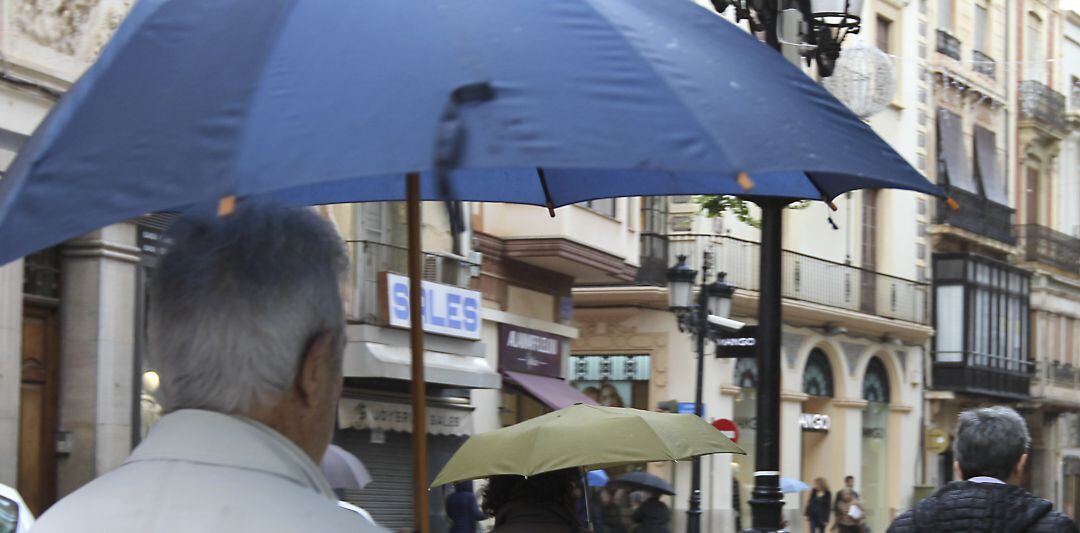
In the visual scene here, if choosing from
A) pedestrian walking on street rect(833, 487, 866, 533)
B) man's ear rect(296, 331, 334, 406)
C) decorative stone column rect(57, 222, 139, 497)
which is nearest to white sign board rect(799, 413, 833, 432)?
pedestrian walking on street rect(833, 487, 866, 533)

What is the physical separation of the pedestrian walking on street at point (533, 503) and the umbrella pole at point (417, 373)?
2423mm

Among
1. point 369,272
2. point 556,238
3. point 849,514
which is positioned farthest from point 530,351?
point 849,514

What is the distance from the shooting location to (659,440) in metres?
9.39

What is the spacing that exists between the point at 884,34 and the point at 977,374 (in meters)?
8.65

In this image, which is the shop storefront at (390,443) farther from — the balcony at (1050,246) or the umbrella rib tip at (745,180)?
the balcony at (1050,246)

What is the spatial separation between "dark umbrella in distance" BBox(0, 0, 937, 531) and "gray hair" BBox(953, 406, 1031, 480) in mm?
2690

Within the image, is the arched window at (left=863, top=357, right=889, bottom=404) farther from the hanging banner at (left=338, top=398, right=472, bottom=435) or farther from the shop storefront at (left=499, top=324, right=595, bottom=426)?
the hanging banner at (left=338, top=398, right=472, bottom=435)

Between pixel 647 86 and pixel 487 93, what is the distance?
319 mm

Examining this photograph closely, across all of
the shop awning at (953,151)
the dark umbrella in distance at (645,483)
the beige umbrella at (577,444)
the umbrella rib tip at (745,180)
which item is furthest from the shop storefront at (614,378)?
the umbrella rib tip at (745,180)

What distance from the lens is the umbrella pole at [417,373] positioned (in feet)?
12.1

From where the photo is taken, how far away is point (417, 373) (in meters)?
3.87

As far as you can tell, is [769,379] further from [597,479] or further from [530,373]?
[530,373]

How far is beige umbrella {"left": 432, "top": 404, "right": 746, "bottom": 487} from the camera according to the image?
801cm

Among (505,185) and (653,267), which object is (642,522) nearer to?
(653,267)
